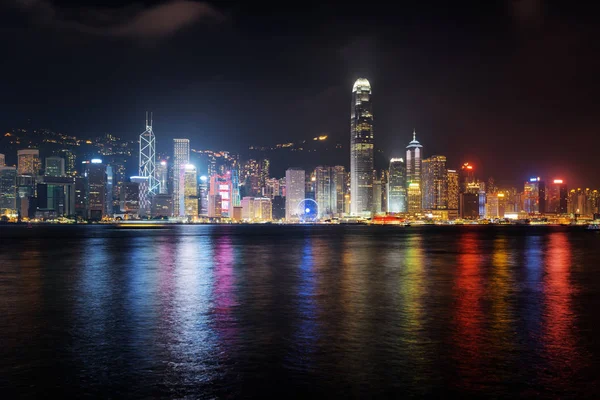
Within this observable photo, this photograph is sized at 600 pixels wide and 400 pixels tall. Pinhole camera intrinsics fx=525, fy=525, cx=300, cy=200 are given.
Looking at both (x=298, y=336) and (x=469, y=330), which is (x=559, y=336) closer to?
(x=469, y=330)

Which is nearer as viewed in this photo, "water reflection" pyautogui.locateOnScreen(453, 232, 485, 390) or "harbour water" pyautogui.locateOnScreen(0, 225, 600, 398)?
"harbour water" pyautogui.locateOnScreen(0, 225, 600, 398)

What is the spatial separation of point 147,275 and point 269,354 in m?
29.0

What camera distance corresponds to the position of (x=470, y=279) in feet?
141

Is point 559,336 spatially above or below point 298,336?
below

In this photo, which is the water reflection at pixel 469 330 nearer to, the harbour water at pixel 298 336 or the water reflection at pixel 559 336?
the harbour water at pixel 298 336

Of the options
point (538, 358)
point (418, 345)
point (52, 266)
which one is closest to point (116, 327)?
point (418, 345)

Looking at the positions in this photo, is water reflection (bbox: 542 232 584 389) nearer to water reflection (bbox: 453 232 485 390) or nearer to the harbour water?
the harbour water

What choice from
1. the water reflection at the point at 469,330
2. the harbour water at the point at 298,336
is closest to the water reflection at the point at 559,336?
the harbour water at the point at 298,336

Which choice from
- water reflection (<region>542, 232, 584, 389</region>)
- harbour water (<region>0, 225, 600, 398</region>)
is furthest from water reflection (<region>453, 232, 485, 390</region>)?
water reflection (<region>542, 232, 584, 389</region>)

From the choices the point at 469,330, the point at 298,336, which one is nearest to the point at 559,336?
the point at 469,330

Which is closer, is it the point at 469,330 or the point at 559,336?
Result: the point at 559,336

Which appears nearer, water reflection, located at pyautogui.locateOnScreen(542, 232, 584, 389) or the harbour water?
the harbour water

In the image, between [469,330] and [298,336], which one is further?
[469,330]

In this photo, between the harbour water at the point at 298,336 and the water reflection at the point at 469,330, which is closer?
the harbour water at the point at 298,336
